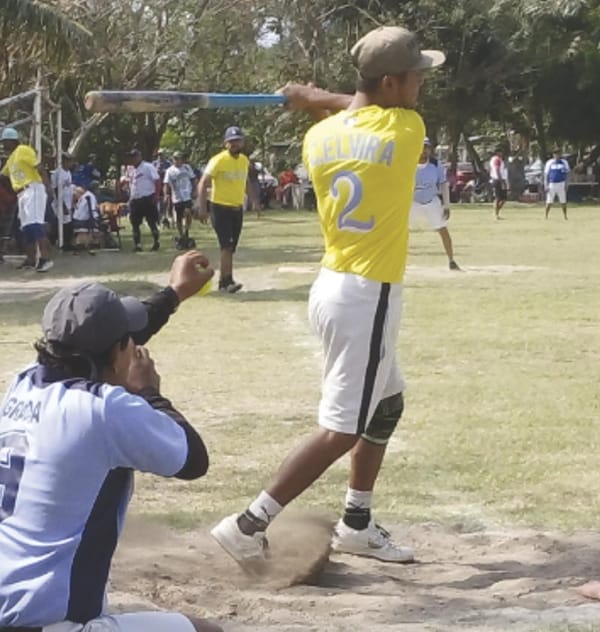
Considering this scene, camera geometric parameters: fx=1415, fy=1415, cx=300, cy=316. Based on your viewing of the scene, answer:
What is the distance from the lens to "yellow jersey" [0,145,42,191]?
19484 millimetres

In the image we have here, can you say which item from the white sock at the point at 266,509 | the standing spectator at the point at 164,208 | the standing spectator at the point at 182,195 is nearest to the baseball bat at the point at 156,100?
the white sock at the point at 266,509

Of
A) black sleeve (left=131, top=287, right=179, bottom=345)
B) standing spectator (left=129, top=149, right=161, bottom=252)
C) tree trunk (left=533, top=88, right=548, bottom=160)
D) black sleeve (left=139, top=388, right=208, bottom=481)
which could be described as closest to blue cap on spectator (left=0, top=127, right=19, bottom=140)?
standing spectator (left=129, top=149, right=161, bottom=252)

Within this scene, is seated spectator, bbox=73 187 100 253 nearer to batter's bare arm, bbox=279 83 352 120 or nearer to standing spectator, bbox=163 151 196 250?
standing spectator, bbox=163 151 196 250

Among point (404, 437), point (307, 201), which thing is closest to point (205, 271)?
point (404, 437)

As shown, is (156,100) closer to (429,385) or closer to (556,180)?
(429,385)

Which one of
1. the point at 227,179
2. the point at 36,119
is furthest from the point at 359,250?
the point at 36,119

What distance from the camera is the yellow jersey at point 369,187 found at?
18.1 feet

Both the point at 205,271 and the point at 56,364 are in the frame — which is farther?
the point at 205,271

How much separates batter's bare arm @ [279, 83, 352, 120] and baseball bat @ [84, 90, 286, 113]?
49 mm

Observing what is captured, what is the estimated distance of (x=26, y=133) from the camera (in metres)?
29.1

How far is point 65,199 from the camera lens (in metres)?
24.4

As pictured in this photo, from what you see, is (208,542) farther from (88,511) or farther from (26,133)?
(26,133)

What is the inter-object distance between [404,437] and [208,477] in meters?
1.43

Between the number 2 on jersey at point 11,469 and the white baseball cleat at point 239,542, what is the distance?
218 cm
